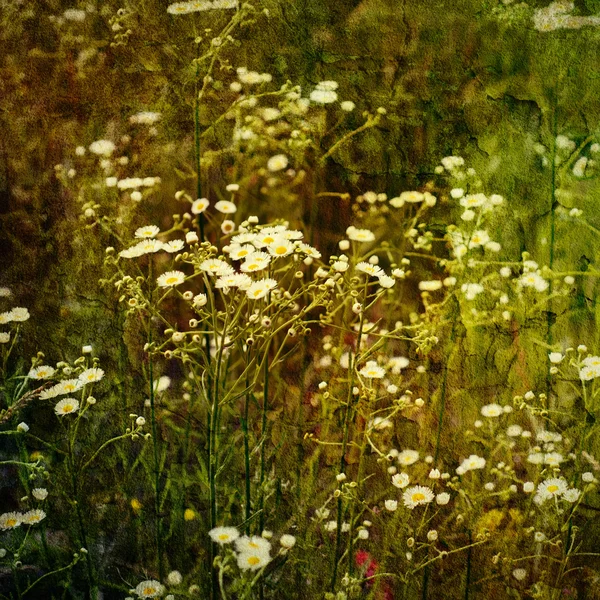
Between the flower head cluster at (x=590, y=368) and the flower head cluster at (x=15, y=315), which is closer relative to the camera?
the flower head cluster at (x=590, y=368)

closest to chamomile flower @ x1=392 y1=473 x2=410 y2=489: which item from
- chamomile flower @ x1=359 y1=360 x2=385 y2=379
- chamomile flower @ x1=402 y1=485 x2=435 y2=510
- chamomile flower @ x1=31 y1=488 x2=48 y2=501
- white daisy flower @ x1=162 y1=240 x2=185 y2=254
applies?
chamomile flower @ x1=402 y1=485 x2=435 y2=510

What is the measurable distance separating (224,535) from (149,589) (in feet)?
0.75

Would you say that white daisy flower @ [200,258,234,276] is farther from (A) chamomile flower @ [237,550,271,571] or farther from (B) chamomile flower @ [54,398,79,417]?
(A) chamomile flower @ [237,550,271,571]

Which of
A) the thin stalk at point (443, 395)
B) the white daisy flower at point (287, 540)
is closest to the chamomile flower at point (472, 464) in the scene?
the thin stalk at point (443, 395)

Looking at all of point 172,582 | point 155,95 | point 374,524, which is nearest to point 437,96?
point 155,95

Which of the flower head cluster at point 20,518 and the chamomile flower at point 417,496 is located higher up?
the chamomile flower at point 417,496

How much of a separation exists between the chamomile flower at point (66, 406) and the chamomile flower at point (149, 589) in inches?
16.0

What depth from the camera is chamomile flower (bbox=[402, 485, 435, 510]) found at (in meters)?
1.17

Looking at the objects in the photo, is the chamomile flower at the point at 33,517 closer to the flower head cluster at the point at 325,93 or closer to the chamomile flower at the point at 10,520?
the chamomile flower at the point at 10,520

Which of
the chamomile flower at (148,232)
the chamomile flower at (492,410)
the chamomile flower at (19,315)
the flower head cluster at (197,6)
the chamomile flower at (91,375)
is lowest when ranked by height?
the chamomile flower at (492,410)

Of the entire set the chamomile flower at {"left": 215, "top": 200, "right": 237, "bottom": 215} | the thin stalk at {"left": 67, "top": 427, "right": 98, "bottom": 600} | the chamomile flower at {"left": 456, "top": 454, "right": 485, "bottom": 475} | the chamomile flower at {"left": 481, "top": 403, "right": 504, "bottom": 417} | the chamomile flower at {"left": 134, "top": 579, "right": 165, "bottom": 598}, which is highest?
the chamomile flower at {"left": 215, "top": 200, "right": 237, "bottom": 215}

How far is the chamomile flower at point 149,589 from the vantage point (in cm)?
123

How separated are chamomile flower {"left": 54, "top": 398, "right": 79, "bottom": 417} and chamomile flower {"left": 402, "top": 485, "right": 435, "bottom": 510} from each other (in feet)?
2.37

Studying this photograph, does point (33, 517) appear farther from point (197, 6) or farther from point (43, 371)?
point (197, 6)
